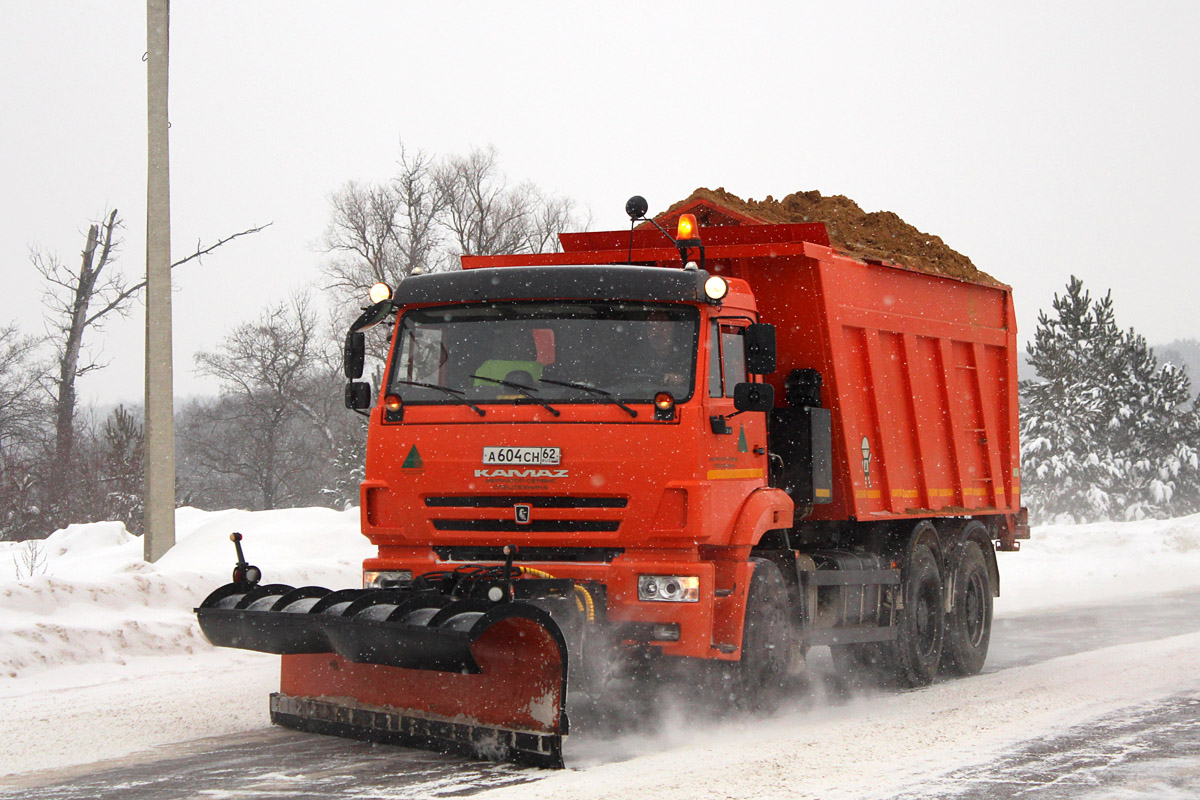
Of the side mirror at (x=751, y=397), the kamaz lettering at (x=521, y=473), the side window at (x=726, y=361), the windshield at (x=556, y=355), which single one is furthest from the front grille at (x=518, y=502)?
the side mirror at (x=751, y=397)

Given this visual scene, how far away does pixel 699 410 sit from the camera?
7469mm

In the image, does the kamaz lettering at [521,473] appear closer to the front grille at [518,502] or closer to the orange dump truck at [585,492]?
the orange dump truck at [585,492]


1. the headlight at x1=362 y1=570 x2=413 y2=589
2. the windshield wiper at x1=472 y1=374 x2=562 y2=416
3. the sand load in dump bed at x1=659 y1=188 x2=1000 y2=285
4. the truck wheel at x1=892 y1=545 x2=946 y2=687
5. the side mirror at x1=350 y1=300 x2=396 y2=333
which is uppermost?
the sand load in dump bed at x1=659 y1=188 x2=1000 y2=285

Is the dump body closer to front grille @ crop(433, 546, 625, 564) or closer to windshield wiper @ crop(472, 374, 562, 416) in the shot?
windshield wiper @ crop(472, 374, 562, 416)

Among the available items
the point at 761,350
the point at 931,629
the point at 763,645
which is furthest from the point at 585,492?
the point at 931,629

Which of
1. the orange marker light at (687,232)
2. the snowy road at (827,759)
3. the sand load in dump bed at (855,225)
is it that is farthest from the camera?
the sand load in dump bed at (855,225)

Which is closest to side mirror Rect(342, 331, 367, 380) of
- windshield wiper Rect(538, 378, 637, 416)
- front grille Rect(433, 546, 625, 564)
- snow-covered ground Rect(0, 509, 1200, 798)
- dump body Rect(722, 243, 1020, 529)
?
windshield wiper Rect(538, 378, 637, 416)

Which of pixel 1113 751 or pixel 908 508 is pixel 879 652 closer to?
pixel 908 508

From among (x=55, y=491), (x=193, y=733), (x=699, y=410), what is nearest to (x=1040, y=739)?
(x=699, y=410)

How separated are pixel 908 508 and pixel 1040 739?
11.0 feet

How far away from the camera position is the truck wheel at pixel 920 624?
10453 millimetres

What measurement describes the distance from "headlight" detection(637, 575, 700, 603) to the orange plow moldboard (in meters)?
1.07

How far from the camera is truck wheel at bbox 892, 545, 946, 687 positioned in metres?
10.5

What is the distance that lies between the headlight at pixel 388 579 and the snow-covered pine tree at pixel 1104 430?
48.4 meters
